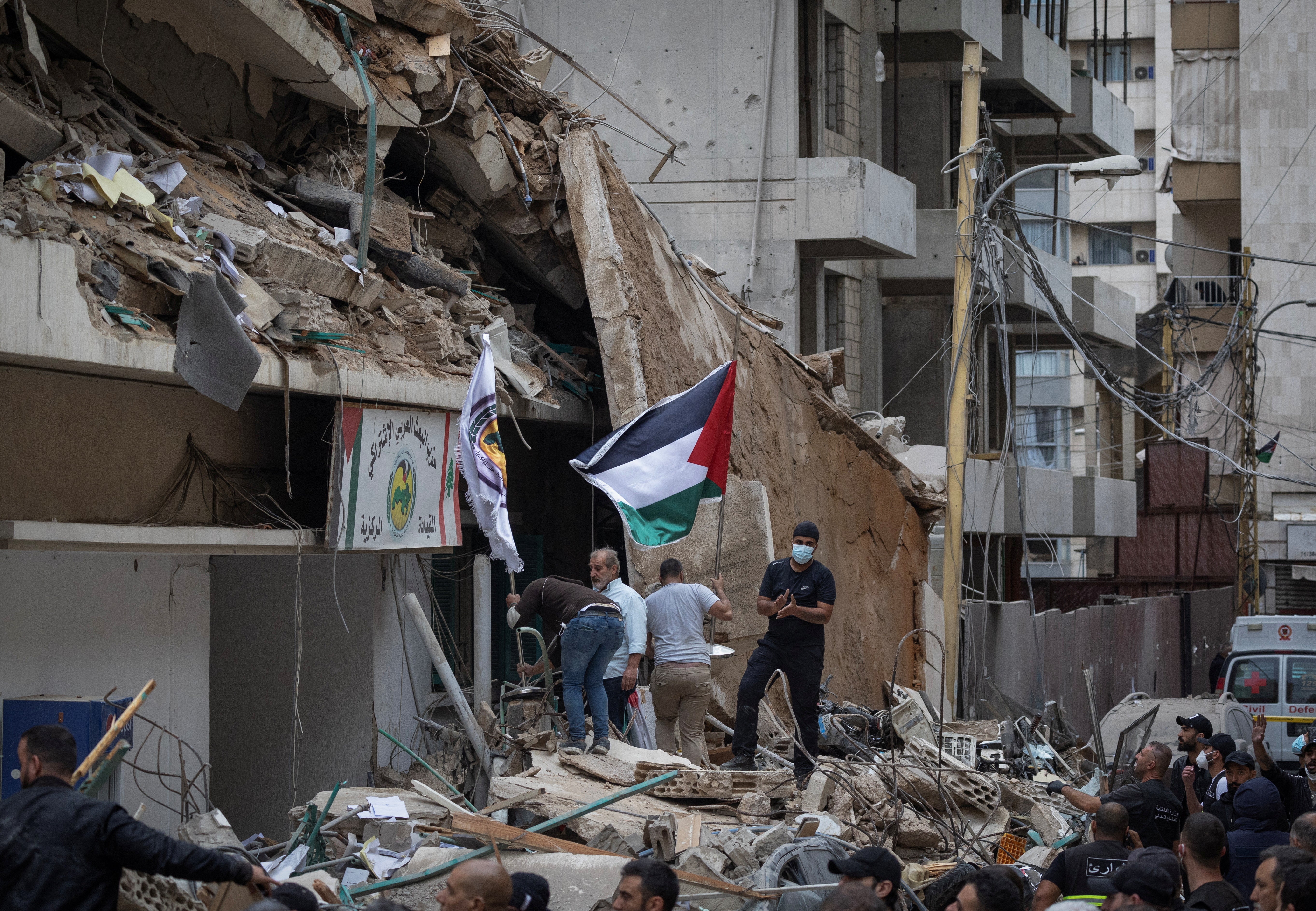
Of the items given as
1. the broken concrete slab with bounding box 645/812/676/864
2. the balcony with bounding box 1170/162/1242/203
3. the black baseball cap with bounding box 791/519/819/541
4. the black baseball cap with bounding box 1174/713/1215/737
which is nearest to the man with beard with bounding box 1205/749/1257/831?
the black baseball cap with bounding box 1174/713/1215/737

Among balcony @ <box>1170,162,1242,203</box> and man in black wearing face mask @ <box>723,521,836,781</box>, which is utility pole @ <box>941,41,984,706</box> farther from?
balcony @ <box>1170,162,1242,203</box>

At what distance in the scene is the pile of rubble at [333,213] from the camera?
344 inches

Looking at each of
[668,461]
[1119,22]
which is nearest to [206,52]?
[668,461]

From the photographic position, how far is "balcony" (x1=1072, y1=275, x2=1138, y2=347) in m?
29.9

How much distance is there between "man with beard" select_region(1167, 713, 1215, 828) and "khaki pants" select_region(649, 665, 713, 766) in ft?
11.0

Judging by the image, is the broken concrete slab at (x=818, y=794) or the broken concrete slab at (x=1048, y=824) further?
the broken concrete slab at (x=1048, y=824)

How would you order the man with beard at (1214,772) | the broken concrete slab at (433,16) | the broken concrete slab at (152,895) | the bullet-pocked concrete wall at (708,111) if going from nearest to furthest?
the broken concrete slab at (152,895), the man with beard at (1214,772), the broken concrete slab at (433,16), the bullet-pocked concrete wall at (708,111)

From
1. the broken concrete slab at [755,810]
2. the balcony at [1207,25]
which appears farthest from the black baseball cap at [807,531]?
the balcony at [1207,25]

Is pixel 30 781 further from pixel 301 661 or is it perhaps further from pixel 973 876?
pixel 301 661

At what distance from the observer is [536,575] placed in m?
15.2

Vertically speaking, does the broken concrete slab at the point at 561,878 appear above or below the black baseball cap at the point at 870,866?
below

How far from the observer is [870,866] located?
18.7 feet

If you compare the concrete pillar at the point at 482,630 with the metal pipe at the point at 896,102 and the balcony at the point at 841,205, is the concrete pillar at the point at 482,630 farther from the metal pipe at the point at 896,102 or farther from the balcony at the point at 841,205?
the metal pipe at the point at 896,102

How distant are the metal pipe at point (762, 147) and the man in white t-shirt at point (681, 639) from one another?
953 cm
